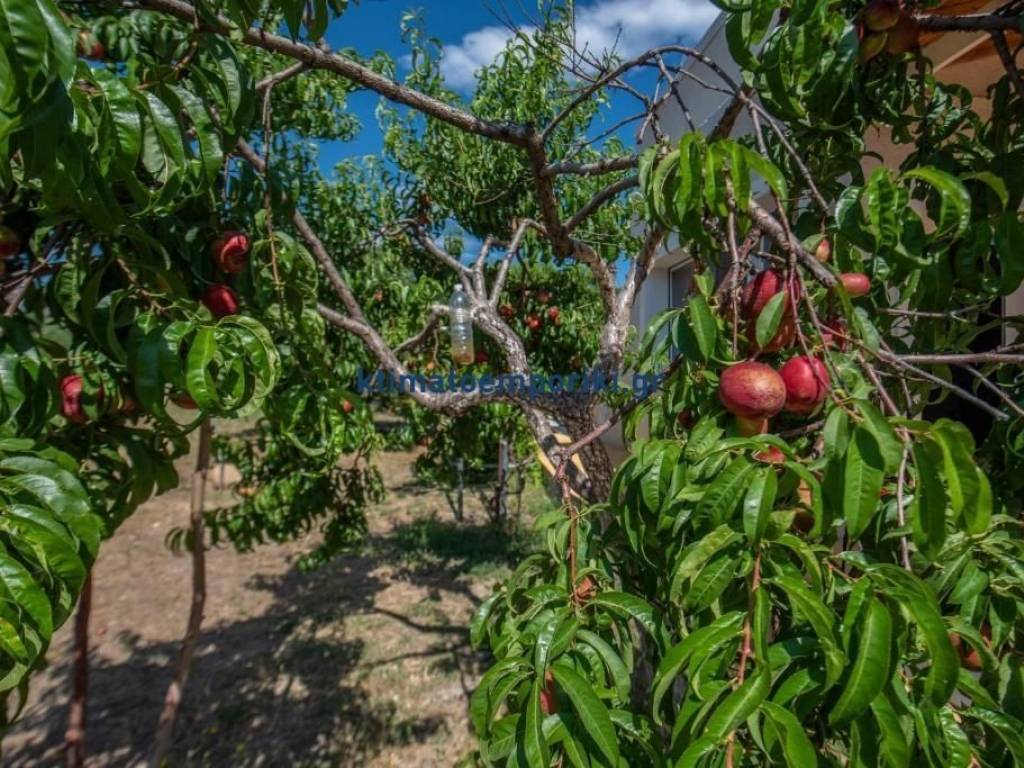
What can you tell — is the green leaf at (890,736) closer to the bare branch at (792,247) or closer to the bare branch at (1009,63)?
the bare branch at (792,247)

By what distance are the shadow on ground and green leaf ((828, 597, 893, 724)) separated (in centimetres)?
323

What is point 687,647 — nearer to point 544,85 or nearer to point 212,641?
point 544,85

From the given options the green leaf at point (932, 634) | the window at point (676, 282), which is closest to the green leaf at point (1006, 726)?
the green leaf at point (932, 634)

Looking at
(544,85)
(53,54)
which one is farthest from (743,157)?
(544,85)

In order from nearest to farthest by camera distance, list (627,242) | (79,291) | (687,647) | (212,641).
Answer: (687,647) → (79,291) → (627,242) → (212,641)

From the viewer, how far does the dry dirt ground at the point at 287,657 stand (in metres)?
3.25

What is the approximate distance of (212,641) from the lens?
174 inches

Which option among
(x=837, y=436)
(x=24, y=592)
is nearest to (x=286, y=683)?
(x=24, y=592)

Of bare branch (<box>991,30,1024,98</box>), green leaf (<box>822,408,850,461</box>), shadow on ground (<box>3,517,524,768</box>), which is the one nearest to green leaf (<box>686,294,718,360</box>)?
green leaf (<box>822,408,850,461</box>)

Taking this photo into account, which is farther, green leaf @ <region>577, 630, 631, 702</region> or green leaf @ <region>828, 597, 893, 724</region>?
green leaf @ <region>577, 630, 631, 702</region>

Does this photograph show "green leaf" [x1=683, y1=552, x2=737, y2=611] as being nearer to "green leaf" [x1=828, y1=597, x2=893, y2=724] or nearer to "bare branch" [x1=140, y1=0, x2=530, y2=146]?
"green leaf" [x1=828, y1=597, x2=893, y2=724]

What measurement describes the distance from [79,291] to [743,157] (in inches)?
53.6

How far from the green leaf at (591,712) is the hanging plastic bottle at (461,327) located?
8.03 feet

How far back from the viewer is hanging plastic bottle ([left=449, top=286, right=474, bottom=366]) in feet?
10.3
